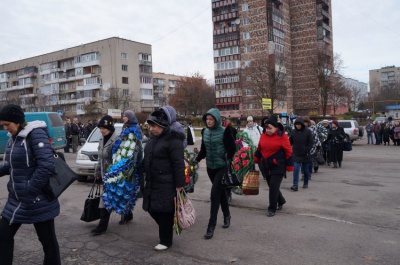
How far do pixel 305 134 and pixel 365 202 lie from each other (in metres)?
2.31

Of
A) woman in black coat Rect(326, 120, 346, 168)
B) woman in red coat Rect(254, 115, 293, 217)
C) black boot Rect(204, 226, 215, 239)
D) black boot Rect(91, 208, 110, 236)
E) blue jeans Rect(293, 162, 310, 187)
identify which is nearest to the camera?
black boot Rect(204, 226, 215, 239)

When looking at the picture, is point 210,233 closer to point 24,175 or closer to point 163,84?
point 24,175

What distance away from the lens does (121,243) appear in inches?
205

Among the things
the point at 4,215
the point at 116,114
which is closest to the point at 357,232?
the point at 4,215

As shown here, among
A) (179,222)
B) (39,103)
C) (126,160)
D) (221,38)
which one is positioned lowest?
(179,222)

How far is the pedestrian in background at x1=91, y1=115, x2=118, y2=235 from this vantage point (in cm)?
562

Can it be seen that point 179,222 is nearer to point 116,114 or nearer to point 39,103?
point 116,114

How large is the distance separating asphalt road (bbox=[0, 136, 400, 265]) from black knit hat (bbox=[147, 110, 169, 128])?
1.74m

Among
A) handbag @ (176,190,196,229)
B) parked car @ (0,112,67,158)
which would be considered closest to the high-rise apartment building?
parked car @ (0,112,67,158)

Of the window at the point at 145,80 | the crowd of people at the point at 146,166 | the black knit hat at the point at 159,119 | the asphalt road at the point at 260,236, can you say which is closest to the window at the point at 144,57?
the window at the point at 145,80

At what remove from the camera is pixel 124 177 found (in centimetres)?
520

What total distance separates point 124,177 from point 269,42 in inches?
2701

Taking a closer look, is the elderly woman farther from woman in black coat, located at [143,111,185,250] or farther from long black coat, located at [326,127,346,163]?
long black coat, located at [326,127,346,163]

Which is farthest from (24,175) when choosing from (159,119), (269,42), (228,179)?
(269,42)
